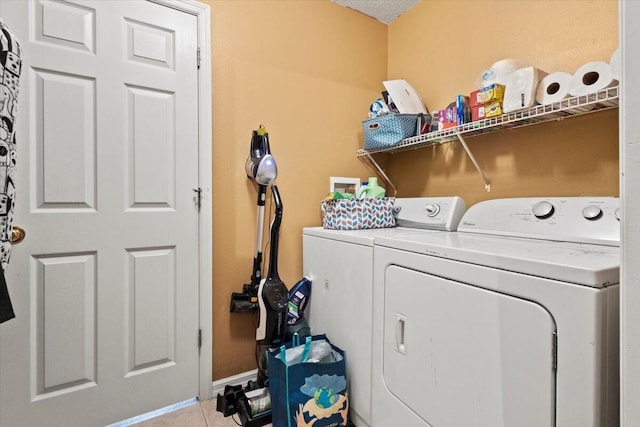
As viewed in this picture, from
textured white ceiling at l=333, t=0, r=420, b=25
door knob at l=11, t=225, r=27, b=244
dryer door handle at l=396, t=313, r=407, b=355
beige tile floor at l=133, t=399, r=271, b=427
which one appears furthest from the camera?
textured white ceiling at l=333, t=0, r=420, b=25

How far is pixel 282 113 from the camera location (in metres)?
2.01

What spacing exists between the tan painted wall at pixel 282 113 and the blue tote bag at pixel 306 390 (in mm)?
529

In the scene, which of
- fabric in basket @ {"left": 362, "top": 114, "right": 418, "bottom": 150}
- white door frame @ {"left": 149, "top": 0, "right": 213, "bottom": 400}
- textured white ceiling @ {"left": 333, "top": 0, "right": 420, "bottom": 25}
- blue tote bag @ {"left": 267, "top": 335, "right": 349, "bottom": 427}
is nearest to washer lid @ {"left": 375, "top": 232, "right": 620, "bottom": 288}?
blue tote bag @ {"left": 267, "top": 335, "right": 349, "bottom": 427}

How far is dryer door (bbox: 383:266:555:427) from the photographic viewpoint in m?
0.79

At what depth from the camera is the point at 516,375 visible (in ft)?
2.71

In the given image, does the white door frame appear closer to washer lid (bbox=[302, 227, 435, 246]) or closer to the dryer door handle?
washer lid (bbox=[302, 227, 435, 246])

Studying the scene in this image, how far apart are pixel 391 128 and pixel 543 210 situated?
98 cm

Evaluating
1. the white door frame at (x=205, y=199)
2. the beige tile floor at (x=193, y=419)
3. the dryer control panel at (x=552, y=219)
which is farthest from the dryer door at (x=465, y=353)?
the white door frame at (x=205, y=199)

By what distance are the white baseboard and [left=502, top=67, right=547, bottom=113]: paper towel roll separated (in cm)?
201

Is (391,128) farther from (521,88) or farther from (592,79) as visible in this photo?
(592,79)

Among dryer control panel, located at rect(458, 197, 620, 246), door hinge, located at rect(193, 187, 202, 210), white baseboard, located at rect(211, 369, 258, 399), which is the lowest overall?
white baseboard, located at rect(211, 369, 258, 399)

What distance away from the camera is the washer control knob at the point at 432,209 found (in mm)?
1679

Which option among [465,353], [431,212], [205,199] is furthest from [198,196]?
[465,353]

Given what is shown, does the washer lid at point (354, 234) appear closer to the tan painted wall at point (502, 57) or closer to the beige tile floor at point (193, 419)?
the tan painted wall at point (502, 57)
